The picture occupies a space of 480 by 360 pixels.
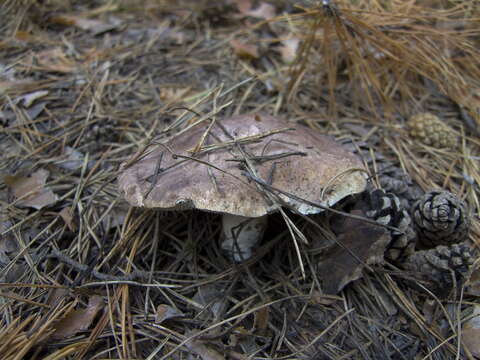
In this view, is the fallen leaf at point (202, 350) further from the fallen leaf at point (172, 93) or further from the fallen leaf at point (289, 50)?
the fallen leaf at point (289, 50)

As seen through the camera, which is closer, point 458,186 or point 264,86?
point 458,186

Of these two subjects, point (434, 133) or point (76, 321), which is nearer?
point (76, 321)

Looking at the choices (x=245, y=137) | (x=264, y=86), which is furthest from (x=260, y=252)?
(x=264, y=86)

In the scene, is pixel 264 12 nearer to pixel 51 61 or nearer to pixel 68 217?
pixel 51 61

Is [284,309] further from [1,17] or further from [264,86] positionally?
[1,17]

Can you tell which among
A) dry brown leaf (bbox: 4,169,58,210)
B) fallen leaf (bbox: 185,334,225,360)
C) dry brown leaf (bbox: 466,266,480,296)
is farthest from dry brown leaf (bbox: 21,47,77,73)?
dry brown leaf (bbox: 466,266,480,296)

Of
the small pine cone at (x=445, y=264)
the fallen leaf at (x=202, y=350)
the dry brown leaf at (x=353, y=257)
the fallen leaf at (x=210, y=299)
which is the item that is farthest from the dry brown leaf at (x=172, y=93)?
the small pine cone at (x=445, y=264)

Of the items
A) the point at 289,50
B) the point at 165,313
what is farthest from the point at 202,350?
Result: the point at 289,50
